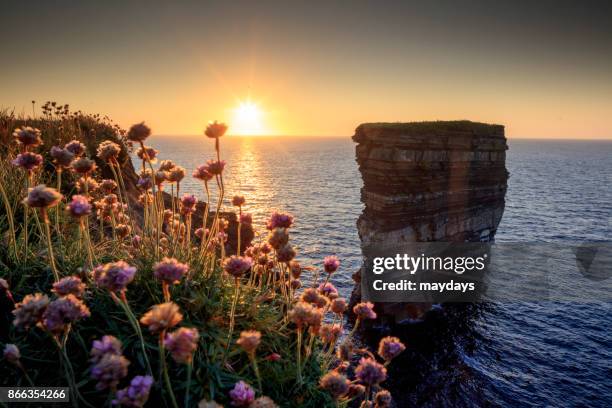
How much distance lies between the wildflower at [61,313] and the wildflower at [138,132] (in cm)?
222

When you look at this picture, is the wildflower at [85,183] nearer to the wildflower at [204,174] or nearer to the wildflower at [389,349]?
the wildflower at [204,174]

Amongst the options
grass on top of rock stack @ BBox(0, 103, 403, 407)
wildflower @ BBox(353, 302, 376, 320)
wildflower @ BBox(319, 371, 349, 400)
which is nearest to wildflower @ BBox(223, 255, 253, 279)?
grass on top of rock stack @ BBox(0, 103, 403, 407)

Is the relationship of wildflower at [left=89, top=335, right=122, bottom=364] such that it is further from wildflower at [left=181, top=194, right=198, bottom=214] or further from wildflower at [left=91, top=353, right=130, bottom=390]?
wildflower at [left=181, top=194, right=198, bottom=214]

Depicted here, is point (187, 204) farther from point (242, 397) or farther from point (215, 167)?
point (242, 397)

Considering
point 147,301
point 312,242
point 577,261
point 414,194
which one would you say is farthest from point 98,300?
point 577,261

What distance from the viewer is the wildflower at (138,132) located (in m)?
4.27

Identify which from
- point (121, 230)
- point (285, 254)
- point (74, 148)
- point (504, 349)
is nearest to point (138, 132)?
point (74, 148)

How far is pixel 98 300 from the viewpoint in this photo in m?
3.95

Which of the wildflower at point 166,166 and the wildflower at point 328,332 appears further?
the wildflower at point 166,166

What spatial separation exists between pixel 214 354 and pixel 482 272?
135 feet

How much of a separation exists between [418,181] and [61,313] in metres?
31.3

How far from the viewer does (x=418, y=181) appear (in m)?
31.5

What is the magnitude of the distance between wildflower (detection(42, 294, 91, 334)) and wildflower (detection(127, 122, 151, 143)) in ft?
7.30
